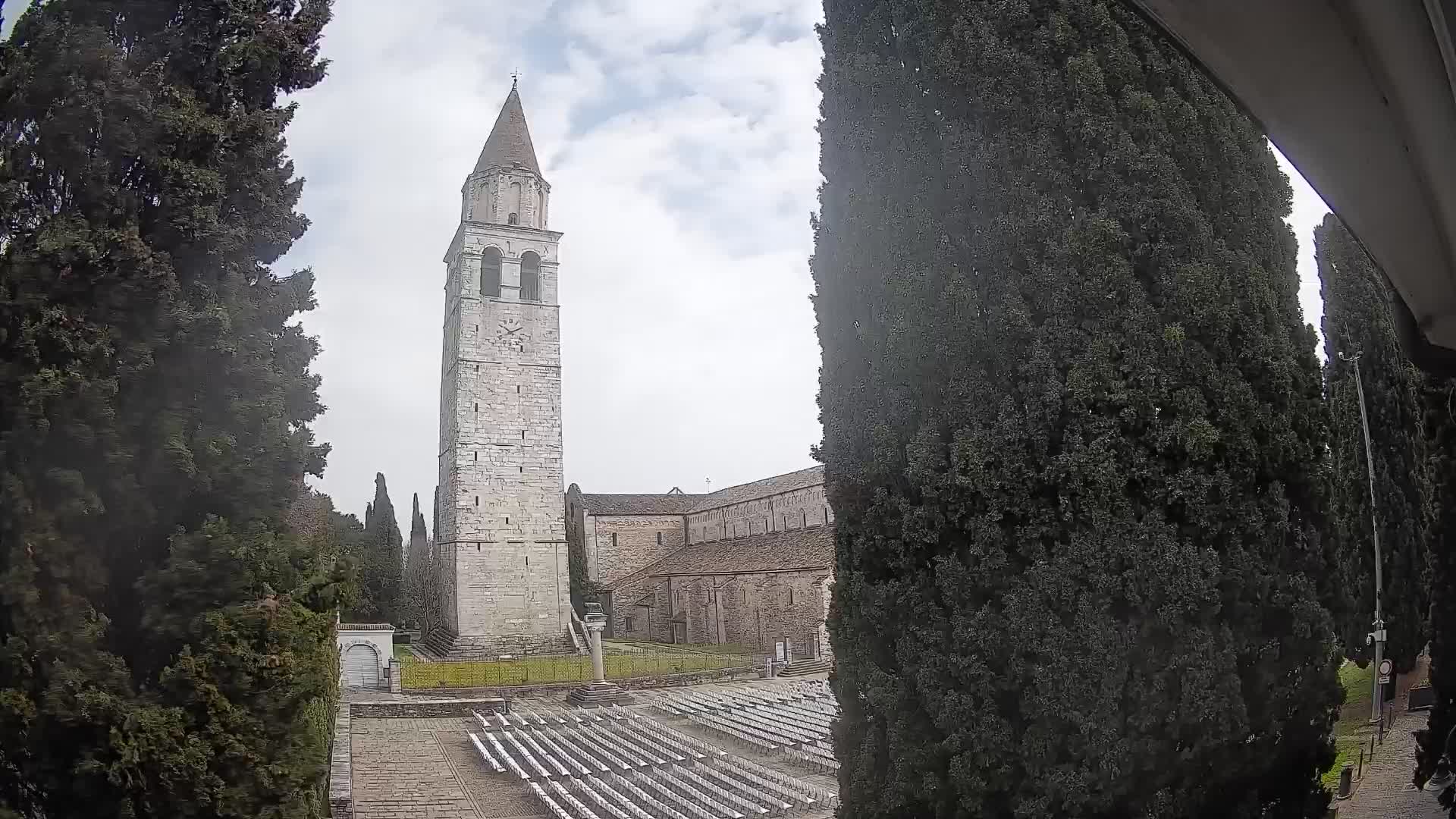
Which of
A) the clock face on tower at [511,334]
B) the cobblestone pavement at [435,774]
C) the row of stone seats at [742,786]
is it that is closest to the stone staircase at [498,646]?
the cobblestone pavement at [435,774]

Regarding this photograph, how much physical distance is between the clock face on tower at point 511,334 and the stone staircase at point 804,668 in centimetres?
1554

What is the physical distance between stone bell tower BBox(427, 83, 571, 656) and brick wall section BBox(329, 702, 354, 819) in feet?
44.3

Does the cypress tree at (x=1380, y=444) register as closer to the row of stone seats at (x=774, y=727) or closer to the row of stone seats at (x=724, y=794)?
the row of stone seats at (x=774, y=727)

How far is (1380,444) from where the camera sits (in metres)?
14.5

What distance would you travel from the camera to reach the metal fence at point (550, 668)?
2573 centimetres

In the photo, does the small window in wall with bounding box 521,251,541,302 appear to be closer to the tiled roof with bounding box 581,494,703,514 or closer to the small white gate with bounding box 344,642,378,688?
the tiled roof with bounding box 581,494,703,514

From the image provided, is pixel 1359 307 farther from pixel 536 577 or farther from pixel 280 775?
pixel 536 577

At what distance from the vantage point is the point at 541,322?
33844 mm

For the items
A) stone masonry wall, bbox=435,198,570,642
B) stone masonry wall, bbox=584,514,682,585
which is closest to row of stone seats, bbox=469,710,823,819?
stone masonry wall, bbox=435,198,570,642

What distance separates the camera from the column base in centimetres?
2294

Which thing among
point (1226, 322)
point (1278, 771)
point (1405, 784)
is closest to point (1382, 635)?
point (1405, 784)

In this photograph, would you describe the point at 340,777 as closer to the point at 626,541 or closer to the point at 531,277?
the point at 531,277

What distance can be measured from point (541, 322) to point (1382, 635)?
2788 cm

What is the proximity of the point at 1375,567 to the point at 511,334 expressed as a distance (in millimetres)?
A: 27564
